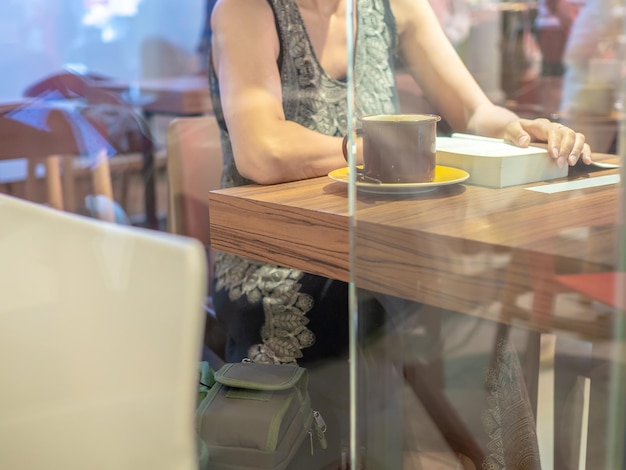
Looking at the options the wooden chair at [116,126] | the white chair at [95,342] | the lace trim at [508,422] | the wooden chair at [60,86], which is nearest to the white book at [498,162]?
the lace trim at [508,422]

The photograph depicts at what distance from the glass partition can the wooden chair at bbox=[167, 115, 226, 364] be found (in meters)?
0.65

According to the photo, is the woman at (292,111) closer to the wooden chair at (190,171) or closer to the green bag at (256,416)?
the green bag at (256,416)

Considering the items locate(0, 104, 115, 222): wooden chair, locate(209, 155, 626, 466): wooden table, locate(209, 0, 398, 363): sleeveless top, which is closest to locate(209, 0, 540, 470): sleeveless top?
locate(209, 0, 398, 363): sleeveless top

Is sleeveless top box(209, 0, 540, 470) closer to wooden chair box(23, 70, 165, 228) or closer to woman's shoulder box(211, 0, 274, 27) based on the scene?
woman's shoulder box(211, 0, 274, 27)

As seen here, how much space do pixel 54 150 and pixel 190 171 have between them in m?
0.43

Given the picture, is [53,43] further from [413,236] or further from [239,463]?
[413,236]

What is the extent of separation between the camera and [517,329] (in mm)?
543

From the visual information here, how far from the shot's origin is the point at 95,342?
548 millimetres

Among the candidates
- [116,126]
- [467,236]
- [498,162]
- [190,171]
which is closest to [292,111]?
[190,171]

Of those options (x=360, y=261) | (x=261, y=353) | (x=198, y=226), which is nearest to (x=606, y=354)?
(x=360, y=261)

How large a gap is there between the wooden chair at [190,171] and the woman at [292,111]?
19 centimetres

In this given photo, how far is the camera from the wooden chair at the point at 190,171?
55.1 inches

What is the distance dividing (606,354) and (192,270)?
0.26 meters

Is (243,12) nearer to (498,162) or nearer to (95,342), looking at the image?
(498,162)
